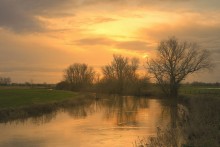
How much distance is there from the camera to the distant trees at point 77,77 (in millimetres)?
101450

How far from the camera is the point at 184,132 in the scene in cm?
1841

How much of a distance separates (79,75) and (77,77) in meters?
2.75

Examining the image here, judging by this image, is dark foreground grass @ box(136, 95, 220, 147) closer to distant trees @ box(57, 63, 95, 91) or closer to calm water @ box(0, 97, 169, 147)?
calm water @ box(0, 97, 169, 147)

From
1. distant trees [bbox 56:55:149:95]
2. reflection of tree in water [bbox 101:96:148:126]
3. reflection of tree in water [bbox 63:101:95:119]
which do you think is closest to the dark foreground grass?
reflection of tree in water [bbox 101:96:148:126]

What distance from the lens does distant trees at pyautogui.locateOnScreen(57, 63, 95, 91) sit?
333 ft

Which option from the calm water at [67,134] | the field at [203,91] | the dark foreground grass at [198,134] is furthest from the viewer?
the field at [203,91]

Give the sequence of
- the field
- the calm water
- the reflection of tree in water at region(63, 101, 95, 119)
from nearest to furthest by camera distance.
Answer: the calm water → the reflection of tree in water at region(63, 101, 95, 119) → the field

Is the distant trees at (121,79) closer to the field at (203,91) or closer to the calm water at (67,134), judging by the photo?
the field at (203,91)

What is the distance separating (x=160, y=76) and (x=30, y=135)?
138ft

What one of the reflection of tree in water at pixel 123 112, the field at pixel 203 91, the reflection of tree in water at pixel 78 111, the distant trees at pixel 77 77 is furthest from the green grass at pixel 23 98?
the distant trees at pixel 77 77

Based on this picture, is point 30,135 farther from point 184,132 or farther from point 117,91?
point 117,91

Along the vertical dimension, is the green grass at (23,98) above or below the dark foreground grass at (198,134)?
above

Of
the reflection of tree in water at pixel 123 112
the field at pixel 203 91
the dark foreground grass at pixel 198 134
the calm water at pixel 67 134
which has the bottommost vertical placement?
the calm water at pixel 67 134

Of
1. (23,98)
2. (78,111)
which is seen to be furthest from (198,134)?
(23,98)
